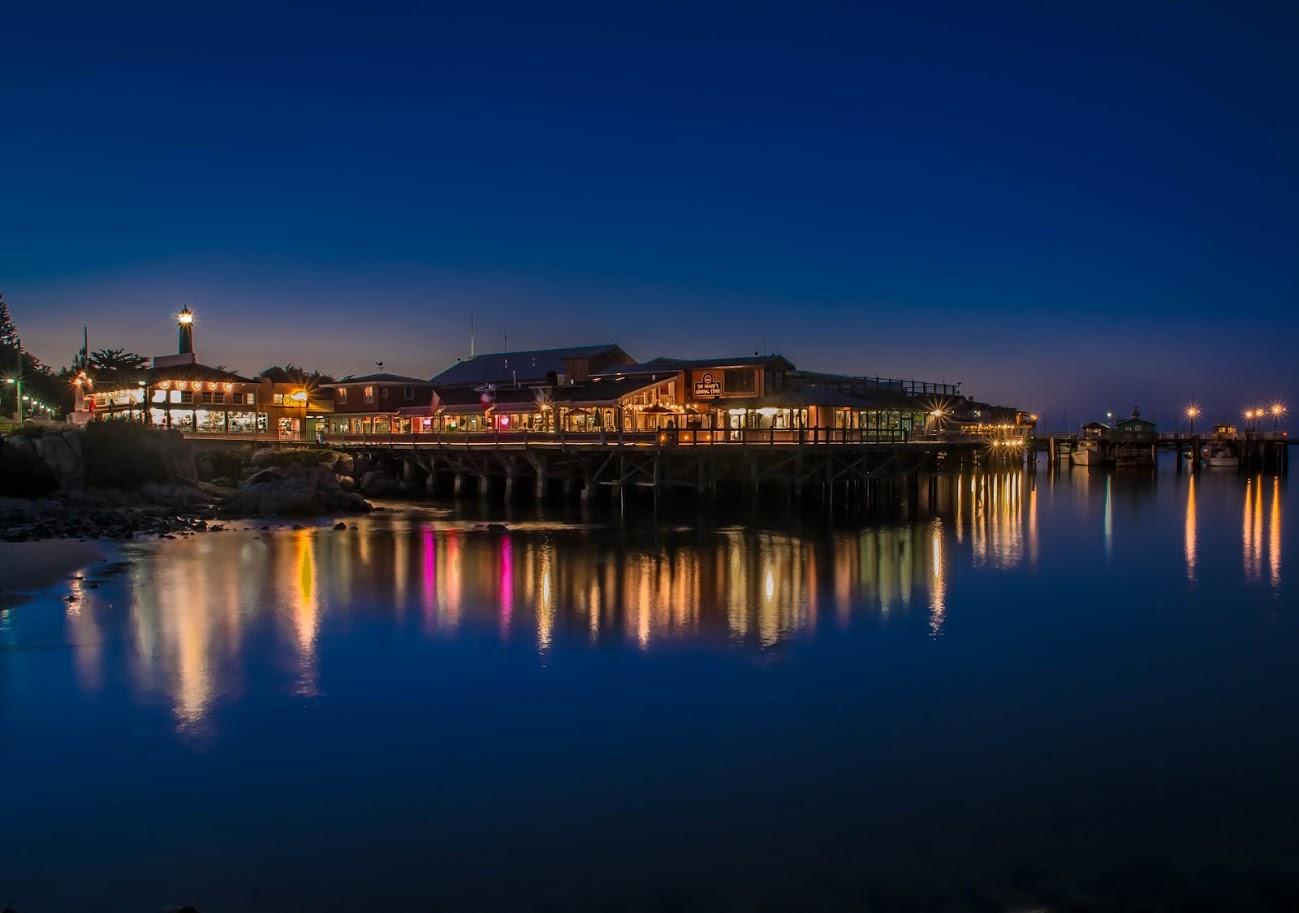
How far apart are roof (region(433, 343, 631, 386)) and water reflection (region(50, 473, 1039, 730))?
33.0 metres

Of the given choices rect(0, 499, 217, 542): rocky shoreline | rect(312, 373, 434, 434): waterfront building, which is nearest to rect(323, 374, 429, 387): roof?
rect(312, 373, 434, 434): waterfront building

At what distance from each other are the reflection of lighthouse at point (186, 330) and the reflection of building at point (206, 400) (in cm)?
733

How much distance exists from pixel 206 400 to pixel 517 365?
23978 mm

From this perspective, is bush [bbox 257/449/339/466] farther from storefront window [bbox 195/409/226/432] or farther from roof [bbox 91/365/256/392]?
roof [bbox 91/365/256/392]

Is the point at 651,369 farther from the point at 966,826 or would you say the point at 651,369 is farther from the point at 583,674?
the point at 966,826

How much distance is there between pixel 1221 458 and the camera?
88.9m

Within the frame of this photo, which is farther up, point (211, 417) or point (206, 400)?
point (206, 400)

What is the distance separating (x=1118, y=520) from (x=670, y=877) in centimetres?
4051

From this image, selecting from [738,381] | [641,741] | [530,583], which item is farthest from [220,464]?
[641,741]

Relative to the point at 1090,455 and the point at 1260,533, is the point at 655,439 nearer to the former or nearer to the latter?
the point at 1260,533

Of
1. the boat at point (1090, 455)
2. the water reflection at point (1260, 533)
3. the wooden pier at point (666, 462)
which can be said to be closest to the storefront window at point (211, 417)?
the wooden pier at point (666, 462)

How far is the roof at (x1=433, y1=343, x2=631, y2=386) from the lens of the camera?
227ft

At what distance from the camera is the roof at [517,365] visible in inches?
2729

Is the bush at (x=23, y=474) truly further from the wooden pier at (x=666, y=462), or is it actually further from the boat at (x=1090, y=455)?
the boat at (x=1090, y=455)
